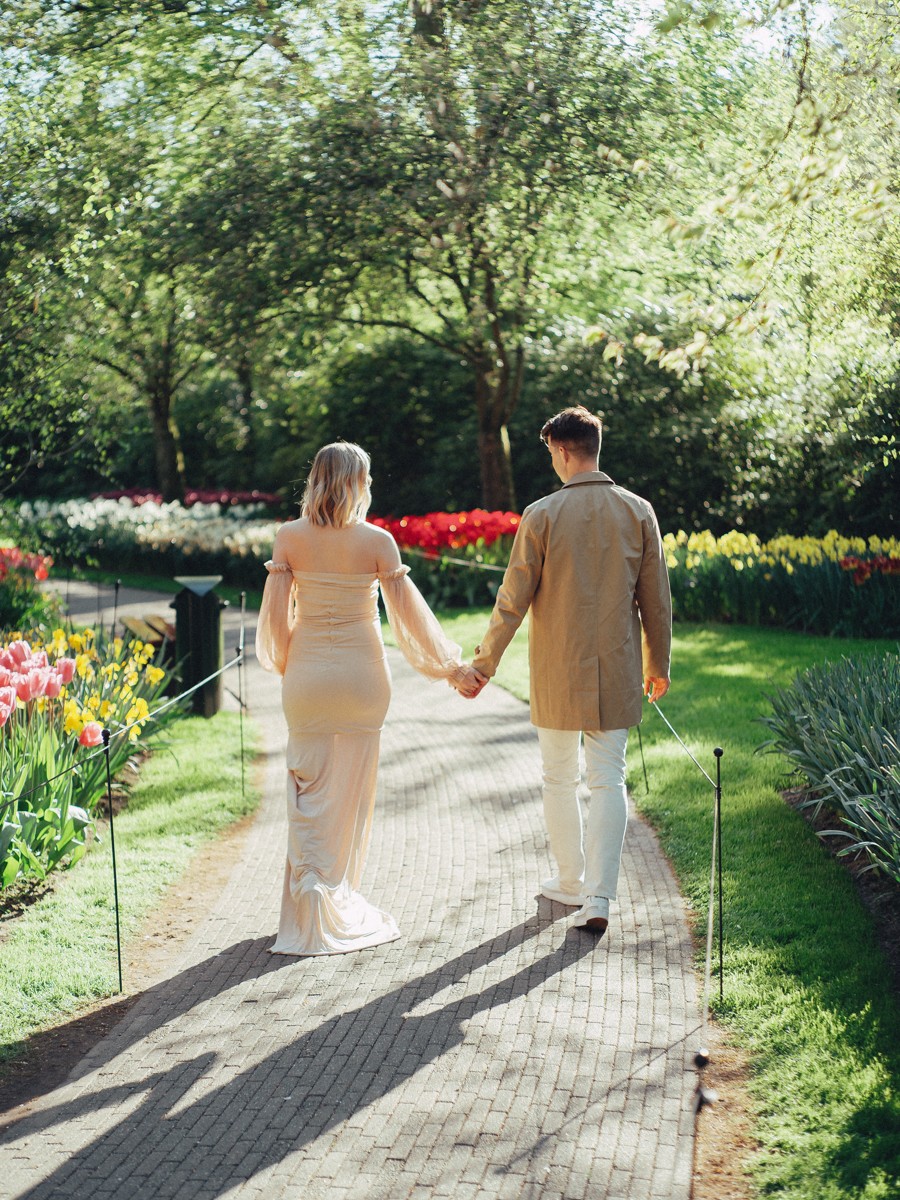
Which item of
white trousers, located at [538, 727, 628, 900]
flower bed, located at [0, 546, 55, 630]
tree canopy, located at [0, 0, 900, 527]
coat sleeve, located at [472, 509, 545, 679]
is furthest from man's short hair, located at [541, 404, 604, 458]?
tree canopy, located at [0, 0, 900, 527]

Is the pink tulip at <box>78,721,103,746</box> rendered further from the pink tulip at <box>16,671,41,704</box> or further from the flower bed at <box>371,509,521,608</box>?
the flower bed at <box>371,509,521,608</box>

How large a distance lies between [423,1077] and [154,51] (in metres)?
14.4

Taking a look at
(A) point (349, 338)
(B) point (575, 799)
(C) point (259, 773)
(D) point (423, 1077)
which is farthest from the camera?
(A) point (349, 338)

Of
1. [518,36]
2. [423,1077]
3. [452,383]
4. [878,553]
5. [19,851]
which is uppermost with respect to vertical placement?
[518,36]

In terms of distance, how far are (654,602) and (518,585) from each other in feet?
1.85

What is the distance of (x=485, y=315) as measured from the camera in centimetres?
1594

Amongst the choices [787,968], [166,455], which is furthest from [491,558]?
[166,455]

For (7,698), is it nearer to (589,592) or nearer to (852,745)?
(589,592)

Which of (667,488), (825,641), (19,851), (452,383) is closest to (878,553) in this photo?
(825,641)

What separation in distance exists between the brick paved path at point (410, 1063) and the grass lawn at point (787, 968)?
22 cm

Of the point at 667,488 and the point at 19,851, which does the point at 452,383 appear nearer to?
the point at 667,488

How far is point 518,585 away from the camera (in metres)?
4.82

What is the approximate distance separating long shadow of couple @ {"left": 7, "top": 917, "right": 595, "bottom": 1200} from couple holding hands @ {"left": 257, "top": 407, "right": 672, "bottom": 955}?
37cm

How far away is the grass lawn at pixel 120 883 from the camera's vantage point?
4344 mm
